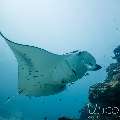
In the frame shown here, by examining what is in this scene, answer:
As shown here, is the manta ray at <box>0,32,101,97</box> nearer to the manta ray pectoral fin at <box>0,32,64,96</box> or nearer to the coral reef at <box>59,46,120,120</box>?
the manta ray pectoral fin at <box>0,32,64,96</box>

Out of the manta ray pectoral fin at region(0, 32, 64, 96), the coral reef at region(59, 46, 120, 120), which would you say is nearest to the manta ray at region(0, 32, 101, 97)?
the manta ray pectoral fin at region(0, 32, 64, 96)

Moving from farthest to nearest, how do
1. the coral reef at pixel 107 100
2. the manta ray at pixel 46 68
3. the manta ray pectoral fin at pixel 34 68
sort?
the coral reef at pixel 107 100, the manta ray pectoral fin at pixel 34 68, the manta ray at pixel 46 68

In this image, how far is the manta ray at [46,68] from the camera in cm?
323

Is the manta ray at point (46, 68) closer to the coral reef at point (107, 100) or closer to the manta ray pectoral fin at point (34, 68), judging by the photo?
the manta ray pectoral fin at point (34, 68)

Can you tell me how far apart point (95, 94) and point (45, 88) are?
4069mm

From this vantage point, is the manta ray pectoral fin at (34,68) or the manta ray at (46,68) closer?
the manta ray at (46,68)

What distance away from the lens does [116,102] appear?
255 inches

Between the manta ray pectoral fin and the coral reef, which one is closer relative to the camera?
the manta ray pectoral fin

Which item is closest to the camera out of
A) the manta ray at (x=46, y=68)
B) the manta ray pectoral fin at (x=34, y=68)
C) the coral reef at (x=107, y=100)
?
the manta ray at (x=46, y=68)

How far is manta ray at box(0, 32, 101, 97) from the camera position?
127 inches

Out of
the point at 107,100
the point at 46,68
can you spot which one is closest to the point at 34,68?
the point at 46,68

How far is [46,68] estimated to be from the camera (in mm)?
3445

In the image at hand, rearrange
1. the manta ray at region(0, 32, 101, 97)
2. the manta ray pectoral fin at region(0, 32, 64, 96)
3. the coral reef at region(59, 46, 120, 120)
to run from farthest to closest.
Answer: the coral reef at region(59, 46, 120, 120), the manta ray pectoral fin at region(0, 32, 64, 96), the manta ray at region(0, 32, 101, 97)

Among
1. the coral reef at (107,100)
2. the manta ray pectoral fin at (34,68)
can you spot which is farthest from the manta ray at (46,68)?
the coral reef at (107,100)
